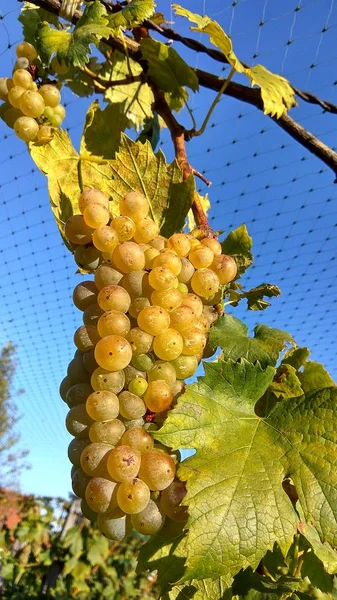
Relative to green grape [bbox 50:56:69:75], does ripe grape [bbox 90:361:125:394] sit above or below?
below

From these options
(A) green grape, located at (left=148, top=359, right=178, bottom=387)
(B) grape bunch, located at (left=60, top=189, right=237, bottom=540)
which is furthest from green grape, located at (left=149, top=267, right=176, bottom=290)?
(A) green grape, located at (left=148, top=359, right=178, bottom=387)

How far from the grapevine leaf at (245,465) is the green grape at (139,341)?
→ 8 cm

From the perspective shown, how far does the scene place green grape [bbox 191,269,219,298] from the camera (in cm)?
70

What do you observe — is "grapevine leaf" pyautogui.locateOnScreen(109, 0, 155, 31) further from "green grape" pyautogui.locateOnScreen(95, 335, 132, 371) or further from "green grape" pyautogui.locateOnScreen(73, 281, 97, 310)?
"green grape" pyautogui.locateOnScreen(95, 335, 132, 371)

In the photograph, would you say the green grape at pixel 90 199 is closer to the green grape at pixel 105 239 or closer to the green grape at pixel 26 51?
the green grape at pixel 105 239

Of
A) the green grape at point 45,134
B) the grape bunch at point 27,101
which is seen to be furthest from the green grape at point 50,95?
the green grape at point 45,134

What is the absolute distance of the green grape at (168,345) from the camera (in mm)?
621

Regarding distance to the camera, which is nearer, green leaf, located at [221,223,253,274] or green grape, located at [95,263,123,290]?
green grape, located at [95,263,123,290]

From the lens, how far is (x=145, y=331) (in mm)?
638

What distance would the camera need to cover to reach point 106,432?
583mm

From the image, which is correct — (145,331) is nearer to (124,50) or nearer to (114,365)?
(114,365)

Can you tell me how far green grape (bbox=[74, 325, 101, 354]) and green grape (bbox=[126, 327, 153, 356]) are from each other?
45mm

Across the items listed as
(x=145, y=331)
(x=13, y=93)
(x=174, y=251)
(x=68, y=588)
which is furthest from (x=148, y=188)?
(x=68, y=588)

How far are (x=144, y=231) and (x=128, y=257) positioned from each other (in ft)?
0.25
